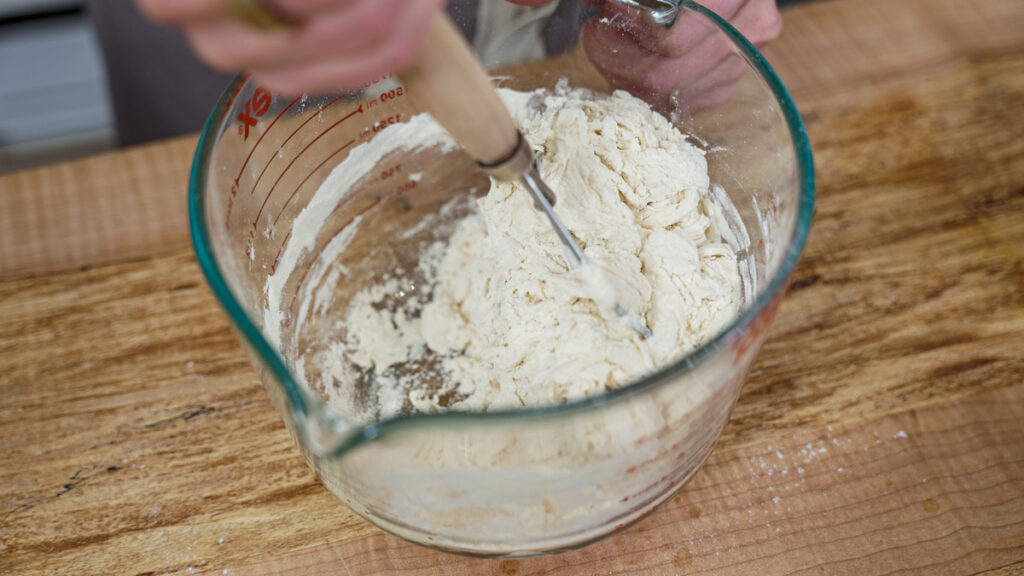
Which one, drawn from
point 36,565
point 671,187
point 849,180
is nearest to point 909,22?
point 849,180

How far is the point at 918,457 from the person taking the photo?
83 centimetres

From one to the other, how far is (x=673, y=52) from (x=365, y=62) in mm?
478

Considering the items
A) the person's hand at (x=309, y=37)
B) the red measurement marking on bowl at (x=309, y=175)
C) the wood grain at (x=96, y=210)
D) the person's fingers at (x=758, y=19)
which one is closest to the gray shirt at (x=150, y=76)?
the wood grain at (x=96, y=210)

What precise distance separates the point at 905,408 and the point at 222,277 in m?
0.71

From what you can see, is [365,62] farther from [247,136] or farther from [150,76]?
[150,76]

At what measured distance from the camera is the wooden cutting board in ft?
2.58

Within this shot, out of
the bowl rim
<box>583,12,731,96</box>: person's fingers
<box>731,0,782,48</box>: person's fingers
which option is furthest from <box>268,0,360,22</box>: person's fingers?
<box>731,0,782,48</box>: person's fingers

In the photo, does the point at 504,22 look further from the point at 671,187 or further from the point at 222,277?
the point at 222,277

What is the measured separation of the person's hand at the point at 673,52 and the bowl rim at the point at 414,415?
0.12m

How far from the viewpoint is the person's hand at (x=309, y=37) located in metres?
0.42

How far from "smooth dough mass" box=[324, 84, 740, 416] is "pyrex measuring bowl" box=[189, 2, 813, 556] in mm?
30

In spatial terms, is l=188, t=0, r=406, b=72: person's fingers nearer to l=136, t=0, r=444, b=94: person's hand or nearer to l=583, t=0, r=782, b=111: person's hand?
l=136, t=0, r=444, b=94: person's hand

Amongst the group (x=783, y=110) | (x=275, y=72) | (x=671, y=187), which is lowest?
(x=671, y=187)

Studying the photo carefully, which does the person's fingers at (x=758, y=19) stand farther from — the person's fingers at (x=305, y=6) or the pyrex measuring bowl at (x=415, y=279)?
the person's fingers at (x=305, y=6)
